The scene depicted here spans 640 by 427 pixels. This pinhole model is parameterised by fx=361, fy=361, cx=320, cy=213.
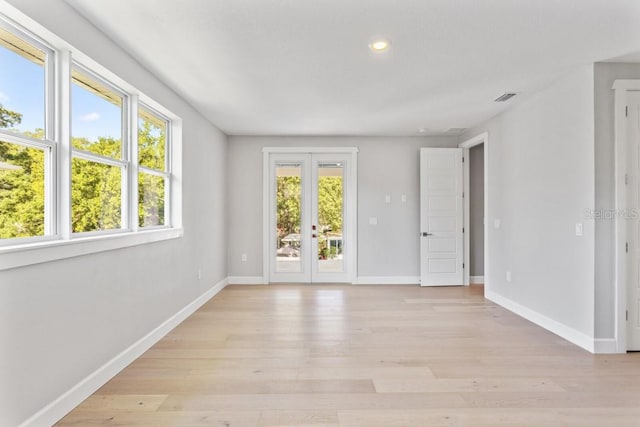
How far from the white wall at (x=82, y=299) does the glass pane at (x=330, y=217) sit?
236 centimetres

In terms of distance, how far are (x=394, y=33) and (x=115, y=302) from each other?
2832 mm

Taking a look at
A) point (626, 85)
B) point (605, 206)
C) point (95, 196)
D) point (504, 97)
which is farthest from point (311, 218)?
point (626, 85)

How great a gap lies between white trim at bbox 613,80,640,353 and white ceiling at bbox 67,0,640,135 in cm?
29

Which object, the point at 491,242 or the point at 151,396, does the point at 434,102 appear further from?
the point at 151,396

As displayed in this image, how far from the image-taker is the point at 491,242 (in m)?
4.97

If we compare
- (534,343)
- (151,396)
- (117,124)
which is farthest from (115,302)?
(534,343)

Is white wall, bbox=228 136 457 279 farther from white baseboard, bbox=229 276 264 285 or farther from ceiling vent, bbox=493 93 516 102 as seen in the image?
ceiling vent, bbox=493 93 516 102

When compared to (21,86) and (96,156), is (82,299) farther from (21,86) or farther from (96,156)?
(21,86)

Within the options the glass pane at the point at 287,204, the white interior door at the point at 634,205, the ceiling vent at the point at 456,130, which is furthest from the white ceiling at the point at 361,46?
the glass pane at the point at 287,204

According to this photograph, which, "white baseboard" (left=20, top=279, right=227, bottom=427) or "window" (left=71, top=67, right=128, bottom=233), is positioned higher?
"window" (left=71, top=67, right=128, bottom=233)

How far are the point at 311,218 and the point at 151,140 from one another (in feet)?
9.89

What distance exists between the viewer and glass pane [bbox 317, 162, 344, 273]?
6.07 meters

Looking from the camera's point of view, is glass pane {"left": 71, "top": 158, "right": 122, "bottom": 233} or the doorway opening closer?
glass pane {"left": 71, "top": 158, "right": 122, "bottom": 233}


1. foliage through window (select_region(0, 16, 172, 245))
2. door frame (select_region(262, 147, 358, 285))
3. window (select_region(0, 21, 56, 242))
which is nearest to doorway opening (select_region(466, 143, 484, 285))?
door frame (select_region(262, 147, 358, 285))
